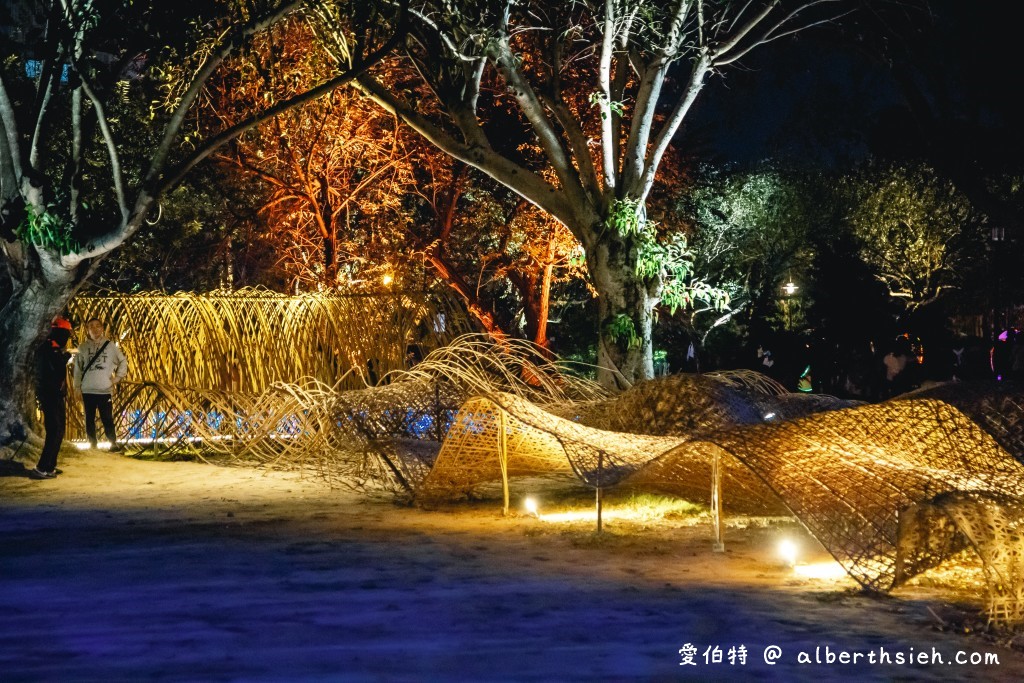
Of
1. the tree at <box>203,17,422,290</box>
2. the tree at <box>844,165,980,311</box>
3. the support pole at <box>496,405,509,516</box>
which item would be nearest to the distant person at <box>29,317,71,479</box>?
the support pole at <box>496,405,509,516</box>

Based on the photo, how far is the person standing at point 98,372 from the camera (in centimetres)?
1506

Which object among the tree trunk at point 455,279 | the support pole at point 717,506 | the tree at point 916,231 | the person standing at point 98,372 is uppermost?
the tree at point 916,231

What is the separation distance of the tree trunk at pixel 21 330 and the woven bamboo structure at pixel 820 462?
563cm

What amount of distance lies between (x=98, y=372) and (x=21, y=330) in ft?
3.89

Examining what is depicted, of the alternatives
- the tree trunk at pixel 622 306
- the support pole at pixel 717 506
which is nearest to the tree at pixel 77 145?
the tree trunk at pixel 622 306

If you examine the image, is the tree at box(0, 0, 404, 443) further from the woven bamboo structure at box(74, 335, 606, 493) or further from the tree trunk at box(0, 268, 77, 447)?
the woven bamboo structure at box(74, 335, 606, 493)

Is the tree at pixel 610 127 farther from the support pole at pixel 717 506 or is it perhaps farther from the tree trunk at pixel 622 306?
the support pole at pixel 717 506

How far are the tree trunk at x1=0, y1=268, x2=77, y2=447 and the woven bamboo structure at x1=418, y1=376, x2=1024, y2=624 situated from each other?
5632 millimetres

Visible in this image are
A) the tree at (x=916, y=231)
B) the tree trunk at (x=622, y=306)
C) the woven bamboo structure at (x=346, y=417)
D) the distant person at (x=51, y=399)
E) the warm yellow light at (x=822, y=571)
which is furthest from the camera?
the tree at (x=916, y=231)

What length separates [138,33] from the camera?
42.6ft

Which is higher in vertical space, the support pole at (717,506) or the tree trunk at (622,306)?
the tree trunk at (622,306)

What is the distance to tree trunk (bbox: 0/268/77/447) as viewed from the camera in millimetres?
14086

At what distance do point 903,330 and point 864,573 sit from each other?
13088 mm

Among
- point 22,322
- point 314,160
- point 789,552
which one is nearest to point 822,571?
point 789,552
